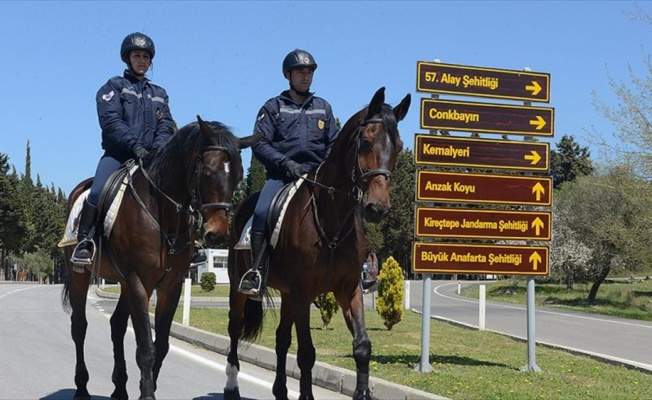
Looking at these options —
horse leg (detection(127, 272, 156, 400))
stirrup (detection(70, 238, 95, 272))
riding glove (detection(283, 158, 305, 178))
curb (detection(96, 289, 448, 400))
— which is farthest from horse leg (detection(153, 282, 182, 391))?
curb (detection(96, 289, 448, 400))

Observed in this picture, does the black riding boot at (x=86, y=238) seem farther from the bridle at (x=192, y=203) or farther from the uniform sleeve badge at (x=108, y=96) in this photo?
the uniform sleeve badge at (x=108, y=96)

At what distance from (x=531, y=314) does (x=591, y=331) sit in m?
13.3

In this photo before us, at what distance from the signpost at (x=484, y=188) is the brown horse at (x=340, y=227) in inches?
182

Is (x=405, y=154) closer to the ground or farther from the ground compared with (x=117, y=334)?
farther from the ground

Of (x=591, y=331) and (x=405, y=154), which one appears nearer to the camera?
(x=591, y=331)

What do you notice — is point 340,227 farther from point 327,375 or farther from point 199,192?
point 327,375

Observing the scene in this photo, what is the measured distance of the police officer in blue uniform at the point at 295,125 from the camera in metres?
8.31

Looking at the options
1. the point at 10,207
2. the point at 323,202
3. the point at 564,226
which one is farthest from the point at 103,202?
the point at 10,207

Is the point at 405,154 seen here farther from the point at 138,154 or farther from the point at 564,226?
the point at 138,154

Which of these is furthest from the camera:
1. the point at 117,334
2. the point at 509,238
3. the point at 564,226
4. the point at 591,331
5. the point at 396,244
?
the point at 396,244

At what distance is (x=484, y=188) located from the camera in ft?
40.5

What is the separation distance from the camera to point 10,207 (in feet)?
271

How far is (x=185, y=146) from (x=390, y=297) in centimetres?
1240

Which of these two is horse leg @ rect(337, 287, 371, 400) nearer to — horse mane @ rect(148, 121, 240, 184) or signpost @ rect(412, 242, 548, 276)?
horse mane @ rect(148, 121, 240, 184)
